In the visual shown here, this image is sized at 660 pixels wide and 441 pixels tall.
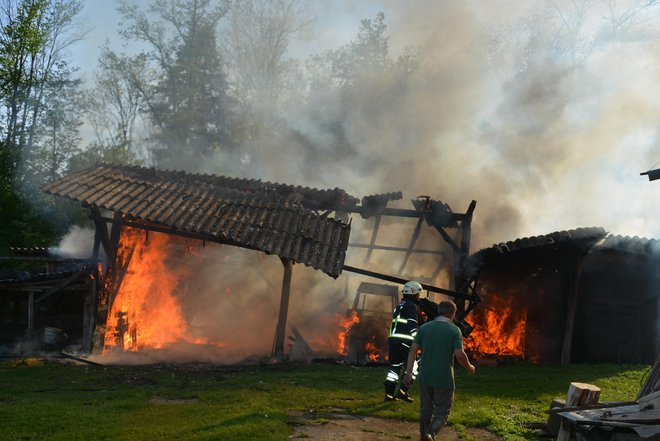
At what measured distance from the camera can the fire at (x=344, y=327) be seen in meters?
15.1

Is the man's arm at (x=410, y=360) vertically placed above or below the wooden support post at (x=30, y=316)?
above

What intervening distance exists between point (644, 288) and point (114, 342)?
14466mm

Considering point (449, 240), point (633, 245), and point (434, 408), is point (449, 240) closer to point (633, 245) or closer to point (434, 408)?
point (633, 245)

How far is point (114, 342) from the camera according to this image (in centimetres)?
1361

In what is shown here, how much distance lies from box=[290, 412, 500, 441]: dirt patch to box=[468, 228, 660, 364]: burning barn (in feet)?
25.7

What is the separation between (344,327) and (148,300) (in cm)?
548

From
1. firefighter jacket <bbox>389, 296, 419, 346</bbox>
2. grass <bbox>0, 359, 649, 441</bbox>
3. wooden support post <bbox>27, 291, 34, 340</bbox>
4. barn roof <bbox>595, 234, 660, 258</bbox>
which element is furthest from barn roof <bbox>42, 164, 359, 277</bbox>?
barn roof <bbox>595, 234, 660, 258</bbox>

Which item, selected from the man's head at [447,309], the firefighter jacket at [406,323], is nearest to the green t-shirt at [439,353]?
the man's head at [447,309]

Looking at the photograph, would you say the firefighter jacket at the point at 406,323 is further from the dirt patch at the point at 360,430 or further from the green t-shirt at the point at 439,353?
the green t-shirt at the point at 439,353

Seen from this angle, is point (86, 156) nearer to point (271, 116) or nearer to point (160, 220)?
point (271, 116)

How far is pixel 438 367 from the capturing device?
6391 mm

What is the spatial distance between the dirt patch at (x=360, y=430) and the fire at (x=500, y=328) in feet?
27.0

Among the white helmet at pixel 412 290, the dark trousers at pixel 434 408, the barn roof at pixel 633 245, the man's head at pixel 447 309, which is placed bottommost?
the dark trousers at pixel 434 408

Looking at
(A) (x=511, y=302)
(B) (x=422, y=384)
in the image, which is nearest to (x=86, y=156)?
(A) (x=511, y=302)
